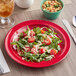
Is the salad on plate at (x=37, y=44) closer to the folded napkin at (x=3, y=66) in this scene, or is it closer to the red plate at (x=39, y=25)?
the red plate at (x=39, y=25)

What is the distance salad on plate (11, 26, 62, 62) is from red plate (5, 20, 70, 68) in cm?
3

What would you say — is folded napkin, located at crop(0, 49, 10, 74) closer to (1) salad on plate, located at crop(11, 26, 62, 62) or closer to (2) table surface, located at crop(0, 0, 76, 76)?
(2) table surface, located at crop(0, 0, 76, 76)

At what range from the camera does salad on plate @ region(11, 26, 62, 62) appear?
1.43 metres

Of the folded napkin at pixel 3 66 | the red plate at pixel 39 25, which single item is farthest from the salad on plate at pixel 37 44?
the folded napkin at pixel 3 66

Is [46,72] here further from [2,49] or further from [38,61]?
[2,49]

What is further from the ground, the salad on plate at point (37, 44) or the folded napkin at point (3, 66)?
the salad on plate at point (37, 44)

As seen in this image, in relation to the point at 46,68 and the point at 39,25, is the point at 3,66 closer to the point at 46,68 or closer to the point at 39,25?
the point at 46,68

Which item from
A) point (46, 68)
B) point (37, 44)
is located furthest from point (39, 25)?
point (46, 68)

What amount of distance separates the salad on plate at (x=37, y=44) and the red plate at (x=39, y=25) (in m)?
0.03

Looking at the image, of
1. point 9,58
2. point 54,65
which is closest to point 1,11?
point 9,58

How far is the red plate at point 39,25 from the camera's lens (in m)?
1.38

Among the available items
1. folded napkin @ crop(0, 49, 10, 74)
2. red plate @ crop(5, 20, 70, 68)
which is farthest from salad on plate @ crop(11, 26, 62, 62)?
folded napkin @ crop(0, 49, 10, 74)

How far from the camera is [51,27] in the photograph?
1706 millimetres

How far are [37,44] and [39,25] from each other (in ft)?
0.94
